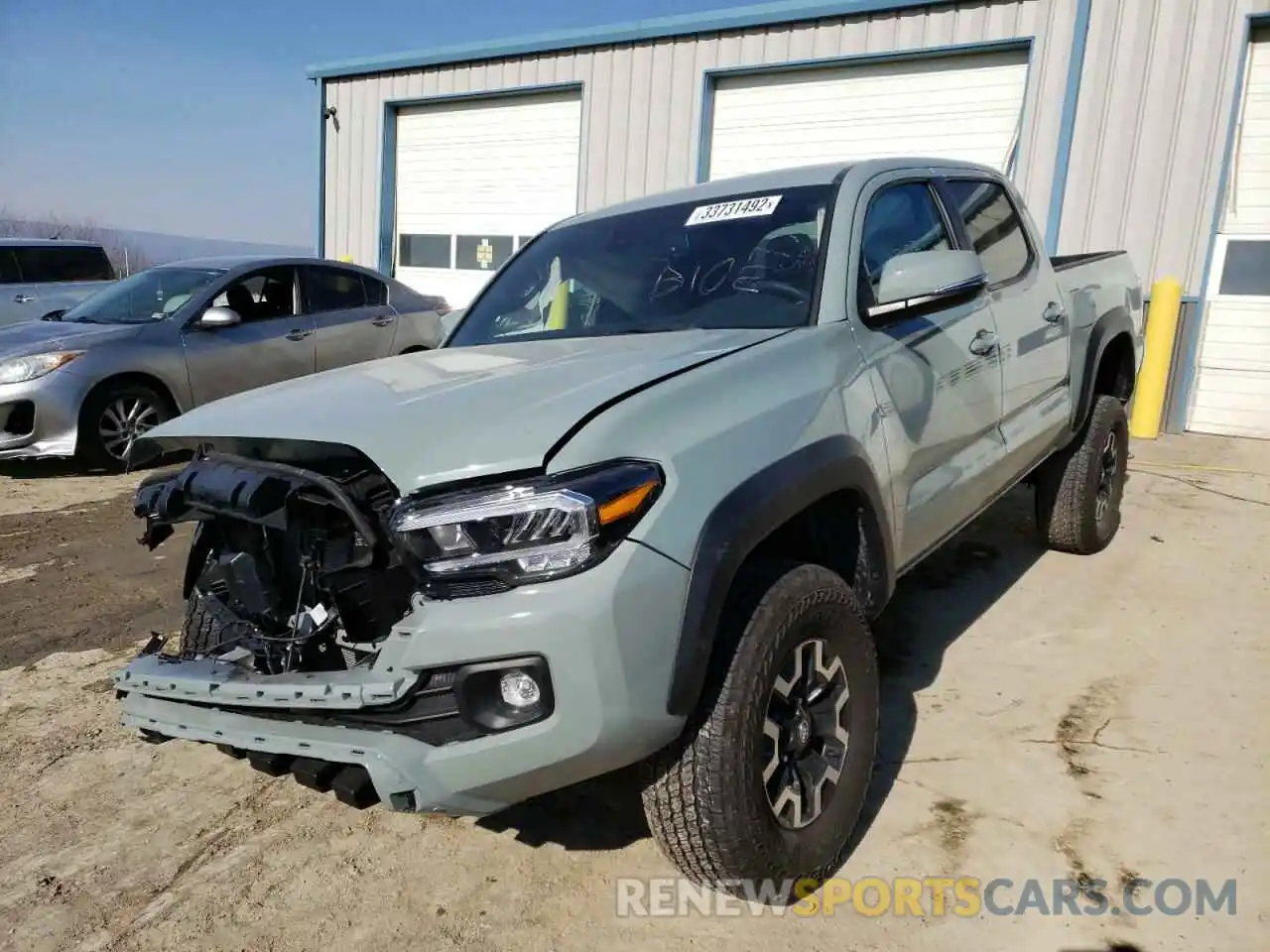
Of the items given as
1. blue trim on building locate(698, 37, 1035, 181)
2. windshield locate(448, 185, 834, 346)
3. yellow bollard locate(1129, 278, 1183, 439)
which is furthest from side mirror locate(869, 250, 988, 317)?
blue trim on building locate(698, 37, 1035, 181)

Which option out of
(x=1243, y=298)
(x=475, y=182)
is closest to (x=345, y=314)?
(x=475, y=182)

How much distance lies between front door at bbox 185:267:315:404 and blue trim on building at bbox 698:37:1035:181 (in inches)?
194

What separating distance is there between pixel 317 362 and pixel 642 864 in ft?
19.4

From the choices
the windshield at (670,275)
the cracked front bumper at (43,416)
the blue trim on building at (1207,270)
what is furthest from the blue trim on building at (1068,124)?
the cracked front bumper at (43,416)

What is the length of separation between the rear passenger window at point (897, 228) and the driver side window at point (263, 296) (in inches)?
216

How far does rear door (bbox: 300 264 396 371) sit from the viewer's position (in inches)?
289

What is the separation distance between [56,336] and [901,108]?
25.5 ft

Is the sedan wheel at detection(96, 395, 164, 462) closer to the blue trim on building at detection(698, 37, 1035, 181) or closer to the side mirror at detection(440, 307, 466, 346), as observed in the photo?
the side mirror at detection(440, 307, 466, 346)

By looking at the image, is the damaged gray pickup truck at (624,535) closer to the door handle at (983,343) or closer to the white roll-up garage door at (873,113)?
the door handle at (983,343)

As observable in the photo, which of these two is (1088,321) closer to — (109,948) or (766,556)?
(766,556)

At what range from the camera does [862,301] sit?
2.60 m

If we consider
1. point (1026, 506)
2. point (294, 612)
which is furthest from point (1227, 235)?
point (294, 612)

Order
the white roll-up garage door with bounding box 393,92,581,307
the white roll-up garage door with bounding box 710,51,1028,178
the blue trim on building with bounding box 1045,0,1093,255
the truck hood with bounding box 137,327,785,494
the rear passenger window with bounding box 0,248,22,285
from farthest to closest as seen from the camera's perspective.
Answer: the white roll-up garage door with bounding box 393,92,581,307, the rear passenger window with bounding box 0,248,22,285, the white roll-up garage door with bounding box 710,51,1028,178, the blue trim on building with bounding box 1045,0,1093,255, the truck hood with bounding box 137,327,785,494

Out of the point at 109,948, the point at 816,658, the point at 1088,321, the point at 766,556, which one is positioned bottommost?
the point at 109,948
